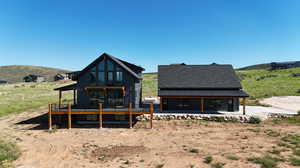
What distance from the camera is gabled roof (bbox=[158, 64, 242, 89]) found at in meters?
24.9

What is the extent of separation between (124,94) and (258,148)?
14.5 metres

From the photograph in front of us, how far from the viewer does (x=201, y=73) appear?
89.7 feet

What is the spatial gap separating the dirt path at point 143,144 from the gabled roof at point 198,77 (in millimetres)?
6832

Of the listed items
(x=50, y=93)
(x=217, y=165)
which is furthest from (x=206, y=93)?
(x=50, y=93)

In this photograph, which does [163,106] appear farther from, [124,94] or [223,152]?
[223,152]

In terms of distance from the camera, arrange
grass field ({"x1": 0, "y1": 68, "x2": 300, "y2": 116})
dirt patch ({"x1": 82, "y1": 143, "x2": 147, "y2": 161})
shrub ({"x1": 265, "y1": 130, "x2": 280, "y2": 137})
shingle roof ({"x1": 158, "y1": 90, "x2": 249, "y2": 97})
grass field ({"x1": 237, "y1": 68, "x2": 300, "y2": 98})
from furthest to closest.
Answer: grass field ({"x1": 237, "y1": 68, "x2": 300, "y2": 98})
grass field ({"x1": 0, "y1": 68, "x2": 300, "y2": 116})
shingle roof ({"x1": 158, "y1": 90, "x2": 249, "y2": 97})
shrub ({"x1": 265, "y1": 130, "x2": 280, "y2": 137})
dirt patch ({"x1": 82, "y1": 143, "x2": 147, "y2": 161})

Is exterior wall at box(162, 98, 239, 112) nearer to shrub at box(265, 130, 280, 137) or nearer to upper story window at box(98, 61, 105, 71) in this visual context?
shrub at box(265, 130, 280, 137)

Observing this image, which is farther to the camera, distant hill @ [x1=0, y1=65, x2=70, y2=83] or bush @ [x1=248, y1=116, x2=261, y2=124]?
distant hill @ [x1=0, y1=65, x2=70, y2=83]

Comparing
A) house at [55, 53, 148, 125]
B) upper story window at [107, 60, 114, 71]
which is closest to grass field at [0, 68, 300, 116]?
house at [55, 53, 148, 125]

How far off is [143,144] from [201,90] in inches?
555

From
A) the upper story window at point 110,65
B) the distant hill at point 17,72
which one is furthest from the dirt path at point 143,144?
the distant hill at point 17,72

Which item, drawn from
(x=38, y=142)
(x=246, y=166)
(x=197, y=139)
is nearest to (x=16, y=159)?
(x=38, y=142)

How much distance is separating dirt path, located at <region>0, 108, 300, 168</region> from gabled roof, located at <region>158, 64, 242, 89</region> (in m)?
6.83

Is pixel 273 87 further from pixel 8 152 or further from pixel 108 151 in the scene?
pixel 8 152
